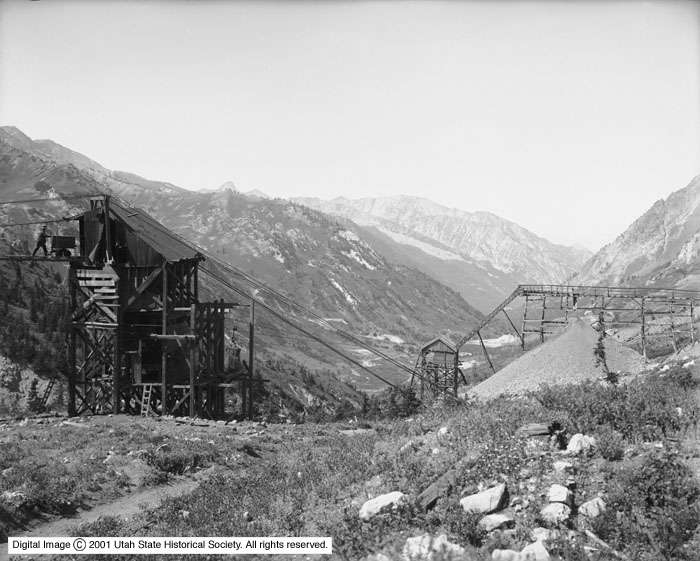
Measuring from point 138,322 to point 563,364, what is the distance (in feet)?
68.3

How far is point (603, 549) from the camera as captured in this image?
705cm

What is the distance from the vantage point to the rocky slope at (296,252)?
99.8 meters

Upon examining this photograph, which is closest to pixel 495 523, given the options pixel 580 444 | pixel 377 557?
pixel 377 557

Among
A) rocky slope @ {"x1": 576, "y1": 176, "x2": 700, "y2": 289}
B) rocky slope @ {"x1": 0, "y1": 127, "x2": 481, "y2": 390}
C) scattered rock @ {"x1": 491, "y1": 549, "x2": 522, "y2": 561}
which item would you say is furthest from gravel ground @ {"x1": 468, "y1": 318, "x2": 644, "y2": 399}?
rocky slope @ {"x1": 576, "y1": 176, "x2": 700, "y2": 289}

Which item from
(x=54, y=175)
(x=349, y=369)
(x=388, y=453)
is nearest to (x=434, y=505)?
(x=388, y=453)

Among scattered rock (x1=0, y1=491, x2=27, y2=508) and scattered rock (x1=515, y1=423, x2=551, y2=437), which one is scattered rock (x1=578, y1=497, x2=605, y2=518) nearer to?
scattered rock (x1=515, y1=423, x2=551, y2=437)

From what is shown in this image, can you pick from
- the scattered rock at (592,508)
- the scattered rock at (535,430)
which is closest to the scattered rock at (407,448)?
the scattered rock at (535,430)

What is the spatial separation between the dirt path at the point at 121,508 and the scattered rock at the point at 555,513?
828cm

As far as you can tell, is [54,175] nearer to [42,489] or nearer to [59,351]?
[59,351]

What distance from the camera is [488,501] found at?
811 centimetres

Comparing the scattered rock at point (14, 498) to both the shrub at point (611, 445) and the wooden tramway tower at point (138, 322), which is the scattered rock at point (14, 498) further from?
the wooden tramway tower at point (138, 322)

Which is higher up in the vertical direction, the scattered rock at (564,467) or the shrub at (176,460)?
the scattered rock at (564,467)

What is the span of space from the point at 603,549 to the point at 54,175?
103083mm

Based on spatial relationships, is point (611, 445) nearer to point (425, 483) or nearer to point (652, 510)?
point (652, 510)
